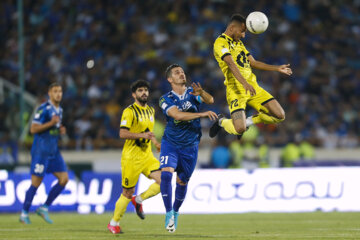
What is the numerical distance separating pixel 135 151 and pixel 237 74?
2241 mm

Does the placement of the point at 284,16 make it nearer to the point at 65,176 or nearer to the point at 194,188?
the point at 194,188

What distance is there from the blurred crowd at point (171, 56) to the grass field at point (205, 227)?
703cm

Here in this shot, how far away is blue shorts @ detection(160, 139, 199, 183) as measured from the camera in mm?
10648

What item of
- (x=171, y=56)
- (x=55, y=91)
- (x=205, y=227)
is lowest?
(x=205, y=227)

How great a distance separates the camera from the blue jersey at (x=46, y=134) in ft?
44.5

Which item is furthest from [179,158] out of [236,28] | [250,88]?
[236,28]

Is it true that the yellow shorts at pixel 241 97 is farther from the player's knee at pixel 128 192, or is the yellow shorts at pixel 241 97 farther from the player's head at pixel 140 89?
the player's knee at pixel 128 192

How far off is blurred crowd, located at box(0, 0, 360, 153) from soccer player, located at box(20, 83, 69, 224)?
8059 millimetres

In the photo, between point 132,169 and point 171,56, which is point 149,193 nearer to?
point 132,169

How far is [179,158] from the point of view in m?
10.8

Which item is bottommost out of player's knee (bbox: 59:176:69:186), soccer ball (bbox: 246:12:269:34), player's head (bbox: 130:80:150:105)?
player's knee (bbox: 59:176:69:186)

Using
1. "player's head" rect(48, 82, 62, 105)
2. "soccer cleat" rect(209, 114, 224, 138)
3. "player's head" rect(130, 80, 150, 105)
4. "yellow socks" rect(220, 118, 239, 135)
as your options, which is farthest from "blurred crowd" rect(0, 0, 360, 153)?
"player's head" rect(130, 80, 150, 105)

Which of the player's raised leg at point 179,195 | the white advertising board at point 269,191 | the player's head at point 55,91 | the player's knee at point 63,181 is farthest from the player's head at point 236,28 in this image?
the white advertising board at point 269,191

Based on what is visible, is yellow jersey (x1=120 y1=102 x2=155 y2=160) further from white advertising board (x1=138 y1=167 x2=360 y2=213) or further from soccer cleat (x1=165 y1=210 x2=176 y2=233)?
white advertising board (x1=138 y1=167 x2=360 y2=213)
